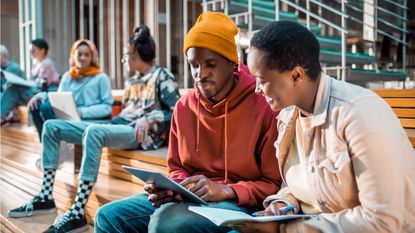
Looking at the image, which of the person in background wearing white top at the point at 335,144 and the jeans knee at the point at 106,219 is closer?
the person in background wearing white top at the point at 335,144

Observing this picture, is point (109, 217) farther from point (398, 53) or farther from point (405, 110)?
point (398, 53)

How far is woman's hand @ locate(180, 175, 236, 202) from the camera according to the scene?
1167 millimetres

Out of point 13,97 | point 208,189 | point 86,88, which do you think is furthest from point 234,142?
point 13,97

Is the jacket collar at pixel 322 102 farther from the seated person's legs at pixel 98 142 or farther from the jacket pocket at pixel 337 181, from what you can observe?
the seated person's legs at pixel 98 142

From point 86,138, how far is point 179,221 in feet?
3.89

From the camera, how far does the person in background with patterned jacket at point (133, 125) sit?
7.23 feet

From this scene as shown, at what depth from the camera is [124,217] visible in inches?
49.8

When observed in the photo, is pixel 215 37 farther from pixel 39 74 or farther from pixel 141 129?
pixel 39 74

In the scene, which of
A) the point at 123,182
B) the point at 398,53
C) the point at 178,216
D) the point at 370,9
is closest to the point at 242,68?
the point at 178,216

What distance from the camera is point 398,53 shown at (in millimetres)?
4305

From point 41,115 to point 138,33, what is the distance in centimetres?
95

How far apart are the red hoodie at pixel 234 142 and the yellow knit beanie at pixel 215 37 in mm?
100

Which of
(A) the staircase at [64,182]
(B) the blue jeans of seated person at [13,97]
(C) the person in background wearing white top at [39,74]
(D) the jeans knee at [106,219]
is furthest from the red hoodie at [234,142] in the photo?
(B) the blue jeans of seated person at [13,97]

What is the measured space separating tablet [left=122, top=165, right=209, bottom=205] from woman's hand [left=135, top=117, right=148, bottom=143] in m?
1.17
